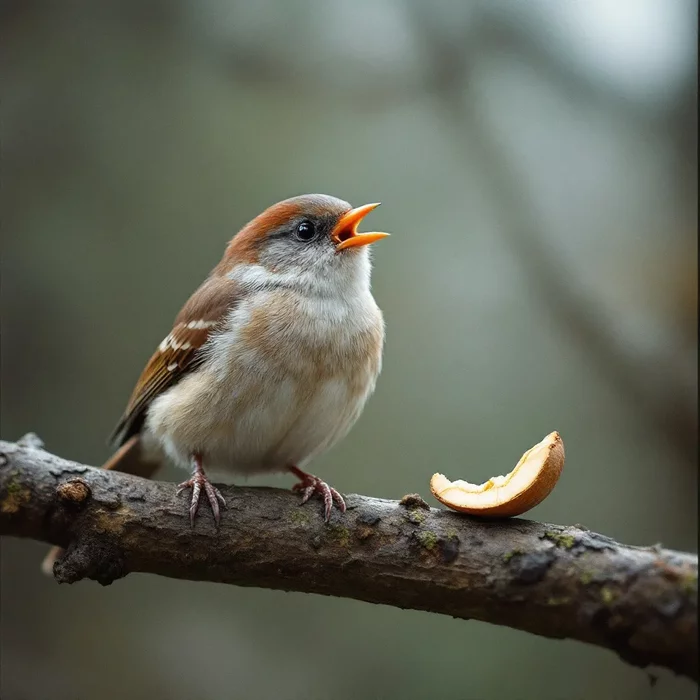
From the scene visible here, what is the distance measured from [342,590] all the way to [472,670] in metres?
1.96

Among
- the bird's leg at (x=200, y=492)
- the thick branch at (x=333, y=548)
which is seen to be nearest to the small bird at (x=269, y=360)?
the bird's leg at (x=200, y=492)

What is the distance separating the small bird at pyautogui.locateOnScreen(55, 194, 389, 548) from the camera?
3.24m

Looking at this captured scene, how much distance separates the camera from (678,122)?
506cm

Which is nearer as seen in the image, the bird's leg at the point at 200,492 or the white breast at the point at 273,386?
the bird's leg at the point at 200,492

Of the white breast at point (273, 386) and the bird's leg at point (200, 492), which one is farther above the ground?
the white breast at point (273, 386)

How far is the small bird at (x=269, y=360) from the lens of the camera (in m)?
3.24

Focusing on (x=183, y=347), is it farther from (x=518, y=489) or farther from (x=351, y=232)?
(x=518, y=489)

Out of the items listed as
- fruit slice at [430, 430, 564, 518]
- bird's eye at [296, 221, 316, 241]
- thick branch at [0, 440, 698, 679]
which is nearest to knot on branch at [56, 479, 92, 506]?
thick branch at [0, 440, 698, 679]

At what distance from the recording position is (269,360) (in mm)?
3227

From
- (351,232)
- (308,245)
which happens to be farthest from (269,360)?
(351,232)

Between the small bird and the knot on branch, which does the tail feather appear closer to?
the small bird

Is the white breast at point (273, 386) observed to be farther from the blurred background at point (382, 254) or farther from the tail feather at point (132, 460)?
the blurred background at point (382, 254)

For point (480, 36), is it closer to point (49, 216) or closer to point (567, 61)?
point (567, 61)

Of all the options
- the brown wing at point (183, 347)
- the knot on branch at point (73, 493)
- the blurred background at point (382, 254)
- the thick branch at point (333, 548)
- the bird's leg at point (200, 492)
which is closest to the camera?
the thick branch at point (333, 548)
